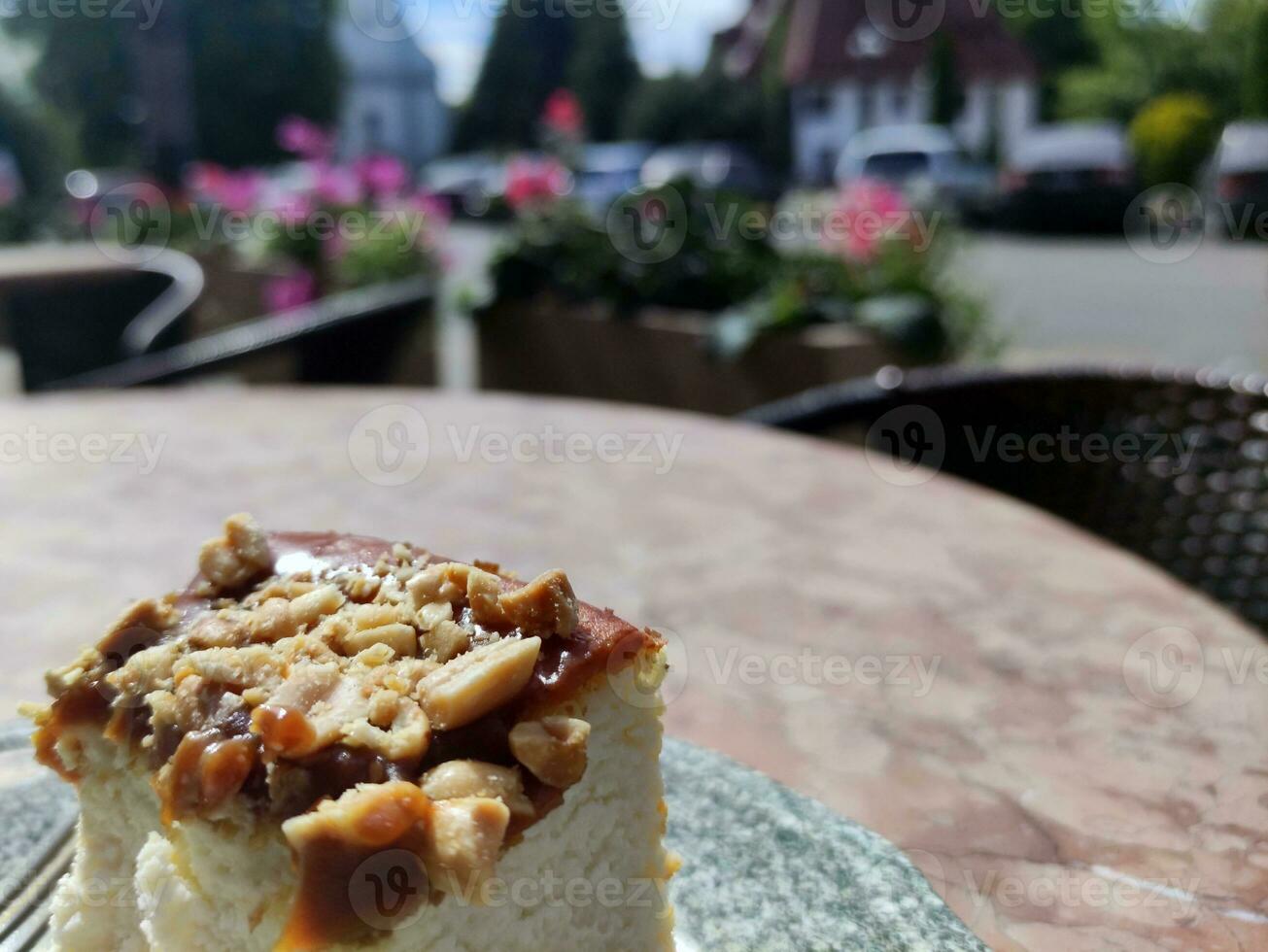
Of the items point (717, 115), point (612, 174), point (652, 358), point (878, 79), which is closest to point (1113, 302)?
point (652, 358)

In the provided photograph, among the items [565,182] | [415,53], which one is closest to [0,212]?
[565,182]

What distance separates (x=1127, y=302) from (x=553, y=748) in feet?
36.4

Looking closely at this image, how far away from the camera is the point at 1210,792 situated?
42.8 inches

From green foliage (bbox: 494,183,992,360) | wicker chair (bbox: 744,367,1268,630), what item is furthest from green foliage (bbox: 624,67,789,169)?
wicker chair (bbox: 744,367,1268,630)

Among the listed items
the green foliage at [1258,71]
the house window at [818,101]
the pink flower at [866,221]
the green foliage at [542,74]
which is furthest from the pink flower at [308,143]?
the green foliage at [542,74]

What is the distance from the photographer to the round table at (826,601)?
1.02m

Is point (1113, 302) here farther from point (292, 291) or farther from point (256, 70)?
point (256, 70)

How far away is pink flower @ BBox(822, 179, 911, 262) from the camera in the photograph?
4.65 meters

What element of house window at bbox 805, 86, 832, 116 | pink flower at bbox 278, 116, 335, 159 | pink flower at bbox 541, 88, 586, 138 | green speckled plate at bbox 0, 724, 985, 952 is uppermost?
house window at bbox 805, 86, 832, 116

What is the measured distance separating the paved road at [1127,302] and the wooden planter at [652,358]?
1059 mm

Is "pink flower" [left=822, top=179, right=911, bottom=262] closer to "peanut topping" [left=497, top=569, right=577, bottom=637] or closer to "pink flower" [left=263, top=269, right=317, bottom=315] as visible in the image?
"pink flower" [left=263, top=269, right=317, bottom=315]

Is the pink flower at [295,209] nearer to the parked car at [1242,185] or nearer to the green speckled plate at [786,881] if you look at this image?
the green speckled plate at [786,881]

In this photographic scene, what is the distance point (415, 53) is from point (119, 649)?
38.6 m

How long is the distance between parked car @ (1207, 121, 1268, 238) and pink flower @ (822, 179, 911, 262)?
912 cm
